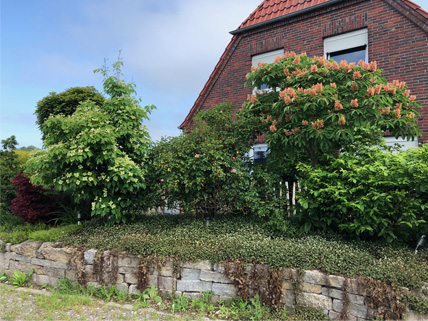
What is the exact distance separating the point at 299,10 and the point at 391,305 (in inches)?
286

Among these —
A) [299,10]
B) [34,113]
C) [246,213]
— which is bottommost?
[246,213]

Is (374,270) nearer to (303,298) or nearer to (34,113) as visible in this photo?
(303,298)

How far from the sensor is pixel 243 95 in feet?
28.6

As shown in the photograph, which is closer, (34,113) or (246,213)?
(246,213)

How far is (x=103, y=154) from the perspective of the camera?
4.79m

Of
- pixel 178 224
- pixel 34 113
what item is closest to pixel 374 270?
pixel 178 224

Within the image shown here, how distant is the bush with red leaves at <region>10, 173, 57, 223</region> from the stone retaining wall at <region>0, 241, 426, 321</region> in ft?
2.85

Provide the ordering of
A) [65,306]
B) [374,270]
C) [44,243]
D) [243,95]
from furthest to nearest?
[243,95] → [44,243] → [65,306] → [374,270]

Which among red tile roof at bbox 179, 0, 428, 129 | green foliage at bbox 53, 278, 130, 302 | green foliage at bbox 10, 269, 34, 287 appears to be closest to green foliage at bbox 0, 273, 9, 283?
green foliage at bbox 10, 269, 34, 287

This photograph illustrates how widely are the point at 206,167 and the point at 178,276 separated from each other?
171 cm

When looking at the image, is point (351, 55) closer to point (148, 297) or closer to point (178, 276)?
point (178, 276)

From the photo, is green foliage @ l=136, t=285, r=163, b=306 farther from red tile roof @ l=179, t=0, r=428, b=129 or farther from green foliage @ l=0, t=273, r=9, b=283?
red tile roof @ l=179, t=0, r=428, b=129

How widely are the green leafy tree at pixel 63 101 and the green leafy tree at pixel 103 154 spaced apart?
11.0 feet

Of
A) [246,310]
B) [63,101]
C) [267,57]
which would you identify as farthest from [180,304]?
[63,101]
